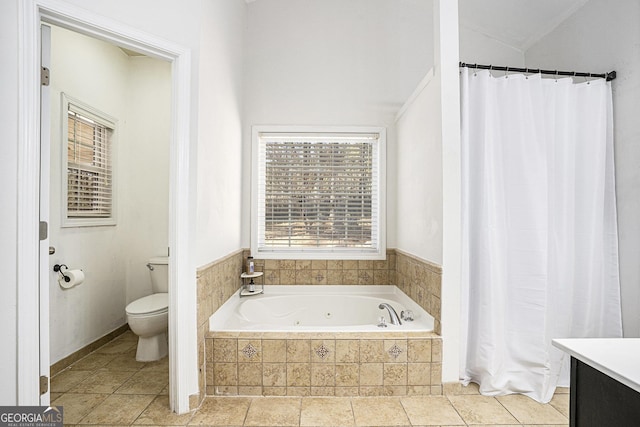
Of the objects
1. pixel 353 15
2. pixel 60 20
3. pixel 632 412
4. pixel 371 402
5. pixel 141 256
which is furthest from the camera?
pixel 141 256

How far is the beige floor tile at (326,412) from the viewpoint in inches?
74.0

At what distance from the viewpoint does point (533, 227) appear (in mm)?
2148

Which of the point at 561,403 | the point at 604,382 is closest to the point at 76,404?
the point at 604,382

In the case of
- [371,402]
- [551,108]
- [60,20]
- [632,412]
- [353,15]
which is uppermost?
[353,15]

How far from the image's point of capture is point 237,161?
9.67 ft

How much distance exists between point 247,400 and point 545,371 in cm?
186

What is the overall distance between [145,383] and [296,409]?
1099 millimetres

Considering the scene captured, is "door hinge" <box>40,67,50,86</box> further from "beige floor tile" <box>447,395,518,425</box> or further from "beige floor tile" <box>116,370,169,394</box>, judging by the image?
"beige floor tile" <box>447,395,518,425</box>

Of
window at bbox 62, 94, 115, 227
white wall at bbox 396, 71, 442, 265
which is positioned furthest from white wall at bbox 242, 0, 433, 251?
window at bbox 62, 94, 115, 227

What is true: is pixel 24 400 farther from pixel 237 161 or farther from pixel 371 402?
pixel 237 161

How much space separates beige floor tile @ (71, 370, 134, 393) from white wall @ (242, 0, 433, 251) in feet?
4.46

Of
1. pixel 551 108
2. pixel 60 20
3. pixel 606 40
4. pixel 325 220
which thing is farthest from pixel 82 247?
pixel 606 40

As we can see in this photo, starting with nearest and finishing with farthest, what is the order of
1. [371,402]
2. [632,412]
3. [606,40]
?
[632,412]
[371,402]
[606,40]

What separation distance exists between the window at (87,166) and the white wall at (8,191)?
1357 millimetres
